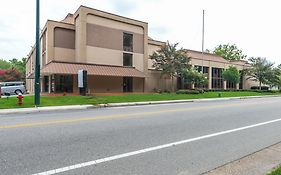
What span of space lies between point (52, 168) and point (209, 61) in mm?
45813

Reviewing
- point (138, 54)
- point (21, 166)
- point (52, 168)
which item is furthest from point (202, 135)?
point (138, 54)

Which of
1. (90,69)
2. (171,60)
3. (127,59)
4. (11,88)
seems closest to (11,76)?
(11,88)

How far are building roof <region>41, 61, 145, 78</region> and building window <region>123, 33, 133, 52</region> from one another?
3206mm

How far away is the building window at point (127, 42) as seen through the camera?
34.5m

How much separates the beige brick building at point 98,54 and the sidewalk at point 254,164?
76.8ft

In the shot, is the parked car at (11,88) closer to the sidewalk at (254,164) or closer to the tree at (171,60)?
the tree at (171,60)

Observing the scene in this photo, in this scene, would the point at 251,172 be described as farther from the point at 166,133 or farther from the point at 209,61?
the point at 209,61

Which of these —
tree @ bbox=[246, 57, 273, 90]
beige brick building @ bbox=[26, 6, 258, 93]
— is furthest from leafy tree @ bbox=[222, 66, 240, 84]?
beige brick building @ bbox=[26, 6, 258, 93]

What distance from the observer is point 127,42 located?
1377 inches

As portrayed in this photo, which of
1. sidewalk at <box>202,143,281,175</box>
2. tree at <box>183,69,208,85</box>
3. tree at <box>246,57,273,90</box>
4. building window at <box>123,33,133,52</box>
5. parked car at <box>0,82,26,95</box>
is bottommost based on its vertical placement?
sidewalk at <box>202,143,281,175</box>

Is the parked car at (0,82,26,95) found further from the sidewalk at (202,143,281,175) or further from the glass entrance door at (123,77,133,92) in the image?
the sidewalk at (202,143,281,175)

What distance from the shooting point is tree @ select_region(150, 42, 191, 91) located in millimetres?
33781

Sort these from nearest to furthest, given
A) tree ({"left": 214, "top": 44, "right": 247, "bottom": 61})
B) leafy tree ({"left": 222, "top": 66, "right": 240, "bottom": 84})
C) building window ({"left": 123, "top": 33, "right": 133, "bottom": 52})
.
A: building window ({"left": 123, "top": 33, "right": 133, "bottom": 52}) → leafy tree ({"left": 222, "top": 66, "right": 240, "bottom": 84}) → tree ({"left": 214, "top": 44, "right": 247, "bottom": 61})

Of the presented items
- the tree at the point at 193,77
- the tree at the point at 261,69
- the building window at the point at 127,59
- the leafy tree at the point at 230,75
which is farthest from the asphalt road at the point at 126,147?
the tree at the point at 261,69
